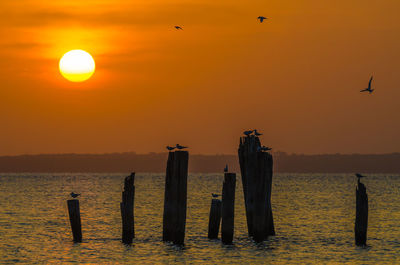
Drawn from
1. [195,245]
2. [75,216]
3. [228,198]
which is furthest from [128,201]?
[195,245]

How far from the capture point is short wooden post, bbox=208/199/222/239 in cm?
3225

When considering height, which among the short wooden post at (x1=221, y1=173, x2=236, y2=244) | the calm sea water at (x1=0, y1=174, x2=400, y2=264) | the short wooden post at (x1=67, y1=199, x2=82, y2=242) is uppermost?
the short wooden post at (x1=221, y1=173, x2=236, y2=244)

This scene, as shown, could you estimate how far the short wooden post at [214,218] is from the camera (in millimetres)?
32250

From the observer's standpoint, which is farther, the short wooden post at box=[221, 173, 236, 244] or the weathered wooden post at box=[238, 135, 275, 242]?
the weathered wooden post at box=[238, 135, 275, 242]

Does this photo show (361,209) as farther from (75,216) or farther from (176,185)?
(75,216)

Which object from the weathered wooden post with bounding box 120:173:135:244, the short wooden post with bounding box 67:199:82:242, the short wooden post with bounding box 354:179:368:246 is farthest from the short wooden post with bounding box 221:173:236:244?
the short wooden post with bounding box 67:199:82:242

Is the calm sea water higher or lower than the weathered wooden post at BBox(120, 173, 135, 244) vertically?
lower

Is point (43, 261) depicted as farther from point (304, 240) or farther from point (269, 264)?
point (304, 240)

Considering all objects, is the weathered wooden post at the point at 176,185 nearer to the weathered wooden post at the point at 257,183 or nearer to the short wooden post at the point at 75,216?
the weathered wooden post at the point at 257,183

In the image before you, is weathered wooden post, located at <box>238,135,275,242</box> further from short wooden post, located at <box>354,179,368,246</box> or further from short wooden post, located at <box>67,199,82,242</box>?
short wooden post, located at <box>67,199,82,242</box>

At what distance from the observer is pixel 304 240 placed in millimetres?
38438

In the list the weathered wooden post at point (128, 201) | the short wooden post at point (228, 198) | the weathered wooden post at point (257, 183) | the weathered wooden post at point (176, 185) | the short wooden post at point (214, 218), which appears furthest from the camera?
the short wooden post at point (214, 218)

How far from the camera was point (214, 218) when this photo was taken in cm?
3309

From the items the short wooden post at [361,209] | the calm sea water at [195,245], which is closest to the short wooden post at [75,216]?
the calm sea water at [195,245]
